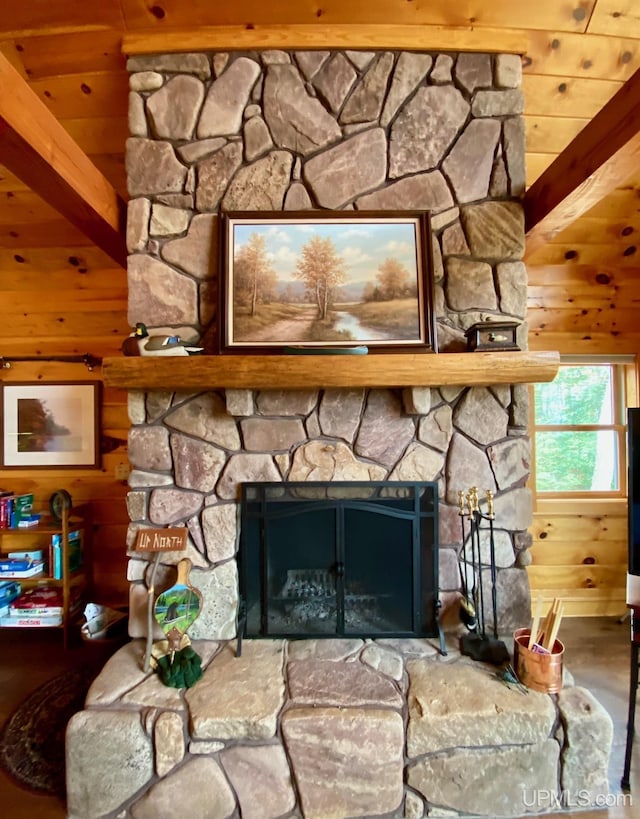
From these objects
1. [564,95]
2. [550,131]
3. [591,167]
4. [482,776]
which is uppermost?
[564,95]

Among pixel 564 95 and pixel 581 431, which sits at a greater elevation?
pixel 564 95

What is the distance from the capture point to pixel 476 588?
5.76 feet

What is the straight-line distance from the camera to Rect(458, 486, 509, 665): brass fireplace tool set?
1621 millimetres

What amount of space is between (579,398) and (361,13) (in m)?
2.48

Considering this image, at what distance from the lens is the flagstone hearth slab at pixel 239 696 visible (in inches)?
53.0

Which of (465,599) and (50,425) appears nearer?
(465,599)

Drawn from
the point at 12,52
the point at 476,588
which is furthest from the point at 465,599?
the point at 12,52

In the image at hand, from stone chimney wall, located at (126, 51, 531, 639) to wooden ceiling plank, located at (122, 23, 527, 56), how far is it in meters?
0.04

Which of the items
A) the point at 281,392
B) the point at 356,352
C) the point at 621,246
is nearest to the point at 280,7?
the point at 356,352

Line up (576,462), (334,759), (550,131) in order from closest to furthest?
(334,759) < (550,131) < (576,462)

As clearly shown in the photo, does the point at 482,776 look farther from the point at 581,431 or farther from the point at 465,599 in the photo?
the point at 581,431

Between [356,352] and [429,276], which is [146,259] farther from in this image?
[429,276]

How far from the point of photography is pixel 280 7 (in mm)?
1794

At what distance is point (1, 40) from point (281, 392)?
215 centimetres
